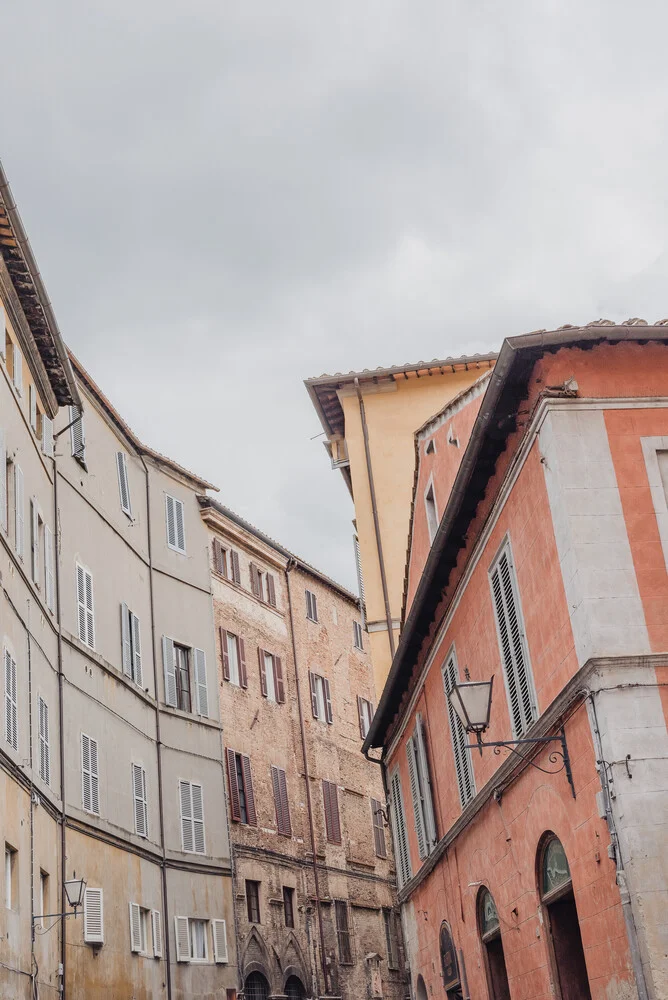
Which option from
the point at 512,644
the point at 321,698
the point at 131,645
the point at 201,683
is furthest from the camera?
the point at 321,698

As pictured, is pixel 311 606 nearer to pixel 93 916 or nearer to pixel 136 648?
pixel 136 648

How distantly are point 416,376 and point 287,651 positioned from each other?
11.7 m

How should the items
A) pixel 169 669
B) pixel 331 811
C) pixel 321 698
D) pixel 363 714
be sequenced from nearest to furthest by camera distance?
1. pixel 169 669
2. pixel 331 811
3. pixel 321 698
4. pixel 363 714

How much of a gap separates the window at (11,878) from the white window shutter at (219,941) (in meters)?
11.2

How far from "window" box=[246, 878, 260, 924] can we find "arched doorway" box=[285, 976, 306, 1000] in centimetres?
241

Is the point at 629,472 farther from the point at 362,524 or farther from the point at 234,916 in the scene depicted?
the point at 234,916

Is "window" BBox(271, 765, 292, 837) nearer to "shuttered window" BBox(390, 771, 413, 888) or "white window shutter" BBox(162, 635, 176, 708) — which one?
"white window shutter" BBox(162, 635, 176, 708)

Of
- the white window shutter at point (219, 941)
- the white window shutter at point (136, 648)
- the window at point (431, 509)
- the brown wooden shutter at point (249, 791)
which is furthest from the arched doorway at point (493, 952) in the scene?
the brown wooden shutter at point (249, 791)

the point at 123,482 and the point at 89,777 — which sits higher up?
the point at 123,482

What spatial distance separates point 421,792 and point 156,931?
8177 millimetres

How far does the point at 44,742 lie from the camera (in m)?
19.6

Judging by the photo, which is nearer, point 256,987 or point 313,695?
point 256,987

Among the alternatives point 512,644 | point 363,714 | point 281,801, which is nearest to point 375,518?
point 281,801

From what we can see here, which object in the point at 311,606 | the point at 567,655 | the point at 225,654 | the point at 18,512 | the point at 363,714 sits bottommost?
the point at 567,655
